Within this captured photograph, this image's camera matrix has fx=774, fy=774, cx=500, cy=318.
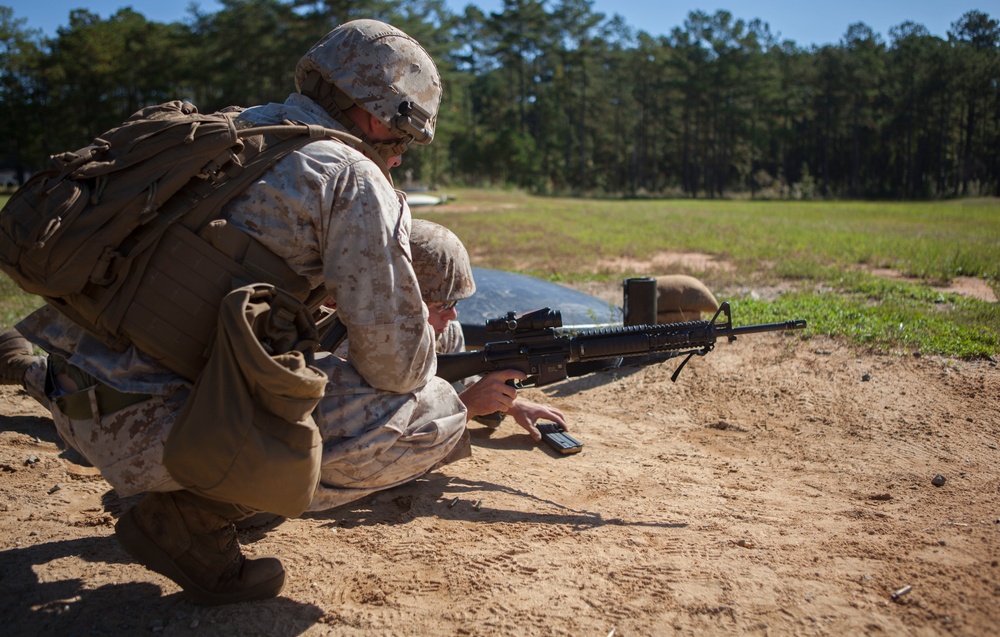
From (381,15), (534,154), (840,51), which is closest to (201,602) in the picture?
(381,15)

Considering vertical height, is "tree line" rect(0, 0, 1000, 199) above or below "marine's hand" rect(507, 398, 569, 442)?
above

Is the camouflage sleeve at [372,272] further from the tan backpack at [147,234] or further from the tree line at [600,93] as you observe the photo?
the tree line at [600,93]

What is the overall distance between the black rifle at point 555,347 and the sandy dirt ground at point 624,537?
55 cm

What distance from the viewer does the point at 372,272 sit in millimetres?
2510

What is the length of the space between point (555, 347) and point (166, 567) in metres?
1.87

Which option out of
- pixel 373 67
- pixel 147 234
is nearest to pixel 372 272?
pixel 147 234

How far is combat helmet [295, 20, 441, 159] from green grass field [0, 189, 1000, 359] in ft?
13.8

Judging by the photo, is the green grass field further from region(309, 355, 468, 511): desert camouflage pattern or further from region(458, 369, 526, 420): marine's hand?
region(309, 355, 468, 511): desert camouflage pattern

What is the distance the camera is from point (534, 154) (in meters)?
57.5

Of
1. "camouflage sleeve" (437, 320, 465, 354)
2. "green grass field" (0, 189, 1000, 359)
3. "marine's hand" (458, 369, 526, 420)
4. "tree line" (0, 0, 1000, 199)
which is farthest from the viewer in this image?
"tree line" (0, 0, 1000, 199)

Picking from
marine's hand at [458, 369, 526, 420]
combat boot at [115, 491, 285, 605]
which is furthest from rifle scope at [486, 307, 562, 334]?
combat boot at [115, 491, 285, 605]

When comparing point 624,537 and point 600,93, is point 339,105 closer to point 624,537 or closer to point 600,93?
point 624,537

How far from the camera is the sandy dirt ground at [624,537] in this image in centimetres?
246

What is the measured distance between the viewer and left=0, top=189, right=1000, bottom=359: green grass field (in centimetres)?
618
